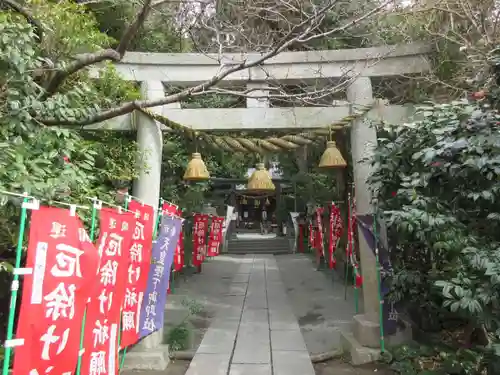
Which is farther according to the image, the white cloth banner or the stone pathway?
the white cloth banner

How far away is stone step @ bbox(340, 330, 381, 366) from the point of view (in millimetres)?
5094

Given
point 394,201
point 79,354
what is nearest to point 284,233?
point 394,201

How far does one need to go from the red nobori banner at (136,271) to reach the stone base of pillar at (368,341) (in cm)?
292

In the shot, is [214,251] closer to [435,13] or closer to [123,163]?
[123,163]

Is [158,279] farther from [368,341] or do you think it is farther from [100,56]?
[368,341]

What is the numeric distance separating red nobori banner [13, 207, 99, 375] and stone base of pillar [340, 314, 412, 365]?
383 cm

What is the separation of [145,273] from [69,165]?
5.00ft

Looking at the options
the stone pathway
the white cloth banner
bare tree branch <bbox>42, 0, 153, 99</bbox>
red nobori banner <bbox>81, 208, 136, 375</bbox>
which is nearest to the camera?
red nobori banner <bbox>81, 208, 136, 375</bbox>

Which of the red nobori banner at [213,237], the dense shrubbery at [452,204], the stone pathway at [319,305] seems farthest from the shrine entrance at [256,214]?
the dense shrubbery at [452,204]

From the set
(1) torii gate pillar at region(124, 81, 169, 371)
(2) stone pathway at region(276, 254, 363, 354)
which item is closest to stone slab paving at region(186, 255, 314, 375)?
(2) stone pathway at region(276, 254, 363, 354)

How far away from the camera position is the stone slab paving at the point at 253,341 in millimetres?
4746

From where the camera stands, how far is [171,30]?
24.8ft

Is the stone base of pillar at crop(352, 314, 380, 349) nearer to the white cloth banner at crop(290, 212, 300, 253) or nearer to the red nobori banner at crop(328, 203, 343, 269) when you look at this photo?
the red nobori banner at crop(328, 203, 343, 269)

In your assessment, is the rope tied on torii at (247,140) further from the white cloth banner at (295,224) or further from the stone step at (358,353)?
the white cloth banner at (295,224)
